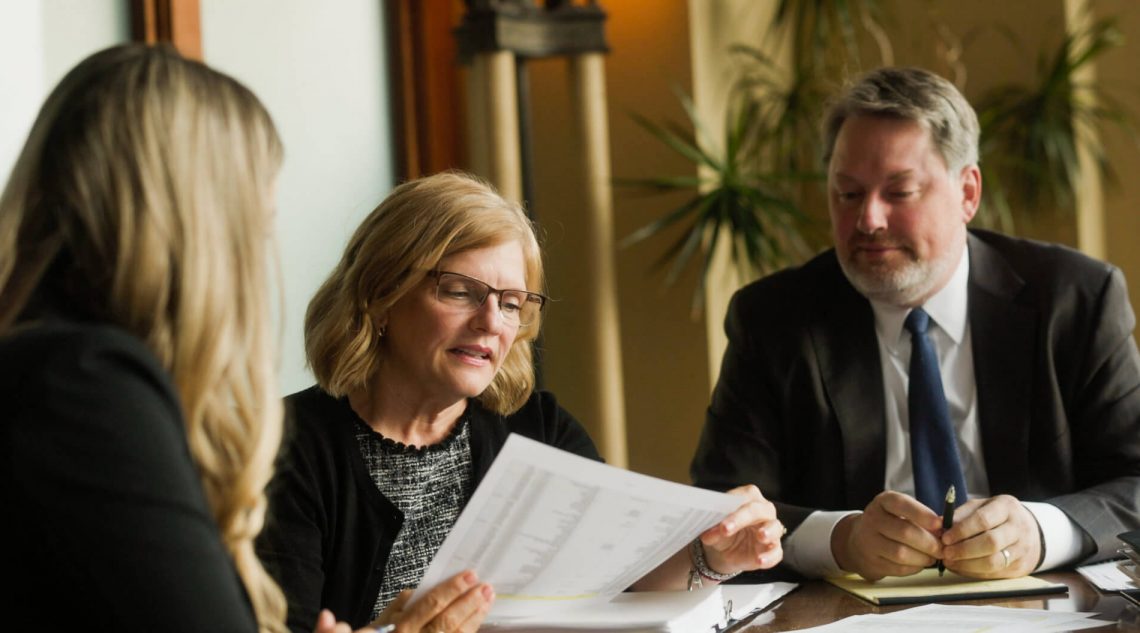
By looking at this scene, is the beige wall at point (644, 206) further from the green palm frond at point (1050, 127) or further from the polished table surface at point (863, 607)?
the polished table surface at point (863, 607)

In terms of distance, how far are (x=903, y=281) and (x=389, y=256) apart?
3.49ft

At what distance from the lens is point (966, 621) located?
65.5 inches

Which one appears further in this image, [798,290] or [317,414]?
[798,290]

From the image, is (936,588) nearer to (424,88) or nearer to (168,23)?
(168,23)

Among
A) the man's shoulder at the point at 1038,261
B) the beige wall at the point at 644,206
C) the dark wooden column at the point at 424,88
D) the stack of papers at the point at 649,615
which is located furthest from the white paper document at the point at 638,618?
the beige wall at the point at 644,206

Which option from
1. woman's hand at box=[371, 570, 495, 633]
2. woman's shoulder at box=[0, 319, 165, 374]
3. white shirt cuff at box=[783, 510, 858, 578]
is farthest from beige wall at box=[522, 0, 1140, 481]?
woman's shoulder at box=[0, 319, 165, 374]

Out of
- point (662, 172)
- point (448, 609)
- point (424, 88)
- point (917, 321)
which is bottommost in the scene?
point (448, 609)

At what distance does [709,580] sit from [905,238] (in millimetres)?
919

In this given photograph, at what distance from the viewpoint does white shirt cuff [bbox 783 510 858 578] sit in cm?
211

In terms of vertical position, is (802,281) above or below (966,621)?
above

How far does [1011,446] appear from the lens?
96.3 inches

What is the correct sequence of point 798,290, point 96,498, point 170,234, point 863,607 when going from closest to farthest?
point 96,498 < point 170,234 < point 863,607 < point 798,290

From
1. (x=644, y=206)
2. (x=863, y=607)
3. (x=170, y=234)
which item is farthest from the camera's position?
(x=644, y=206)

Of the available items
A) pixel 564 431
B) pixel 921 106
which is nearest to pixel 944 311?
pixel 921 106
